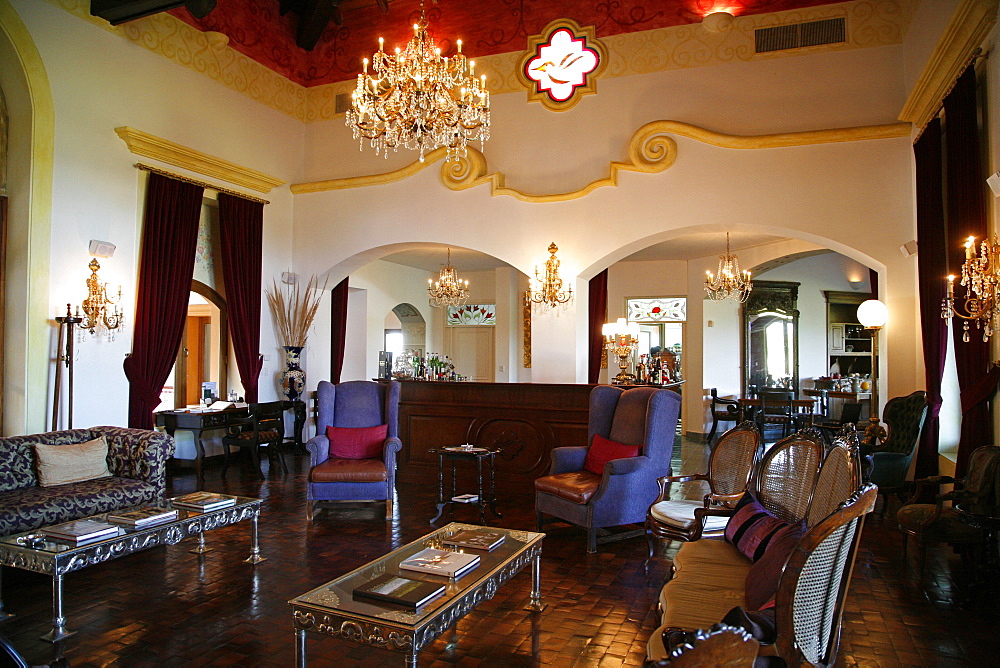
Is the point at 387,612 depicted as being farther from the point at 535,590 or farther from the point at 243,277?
the point at 243,277

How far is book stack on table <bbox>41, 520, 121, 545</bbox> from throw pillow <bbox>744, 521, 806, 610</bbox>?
344 cm

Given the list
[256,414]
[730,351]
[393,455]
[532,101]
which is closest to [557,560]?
[393,455]

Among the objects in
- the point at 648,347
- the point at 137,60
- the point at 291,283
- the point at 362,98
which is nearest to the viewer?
the point at 362,98

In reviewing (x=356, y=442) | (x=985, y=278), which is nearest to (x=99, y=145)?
(x=356, y=442)

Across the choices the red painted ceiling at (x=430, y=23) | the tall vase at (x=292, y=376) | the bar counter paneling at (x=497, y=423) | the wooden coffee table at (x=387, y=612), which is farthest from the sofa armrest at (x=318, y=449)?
the red painted ceiling at (x=430, y=23)

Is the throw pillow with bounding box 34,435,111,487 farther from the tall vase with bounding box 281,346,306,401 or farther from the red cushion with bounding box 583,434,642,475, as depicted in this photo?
the red cushion with bounding box 583,434,642,475

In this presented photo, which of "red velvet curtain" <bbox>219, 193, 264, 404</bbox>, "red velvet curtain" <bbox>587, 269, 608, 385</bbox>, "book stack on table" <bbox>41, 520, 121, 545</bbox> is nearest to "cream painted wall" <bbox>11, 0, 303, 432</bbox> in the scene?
"red velvet curtain" <bbox>219, 193, 264, 404</bbox>

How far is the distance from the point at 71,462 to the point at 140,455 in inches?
18.5

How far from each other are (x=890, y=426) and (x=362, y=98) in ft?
19.0

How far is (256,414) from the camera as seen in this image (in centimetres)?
790

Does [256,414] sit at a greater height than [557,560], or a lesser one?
greater

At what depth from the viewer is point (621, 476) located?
198 inches

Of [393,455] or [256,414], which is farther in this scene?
[256,414]

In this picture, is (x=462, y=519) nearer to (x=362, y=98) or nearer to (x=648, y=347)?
(x=362, y=98)
